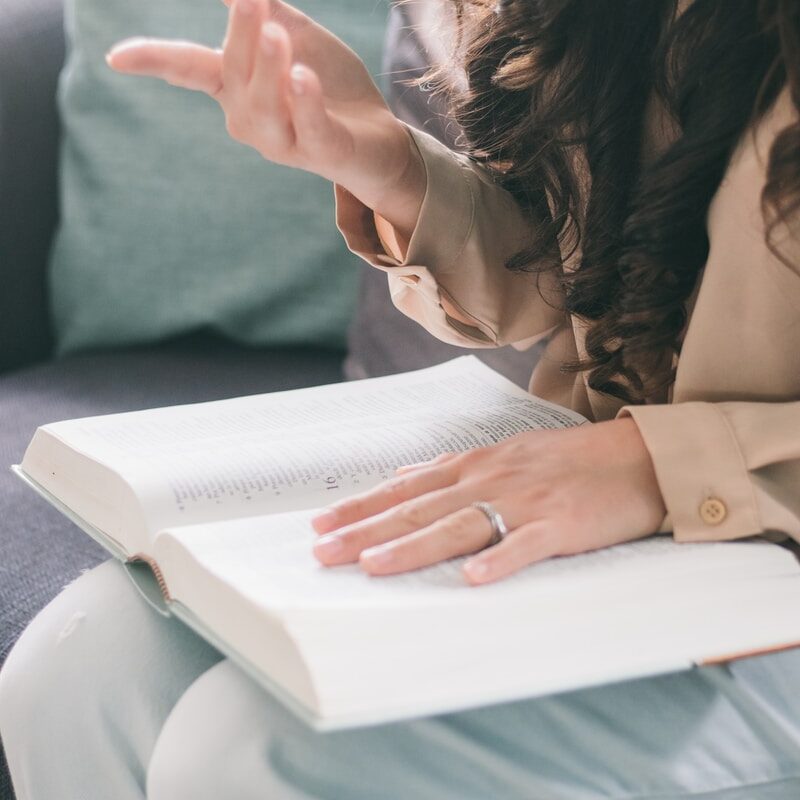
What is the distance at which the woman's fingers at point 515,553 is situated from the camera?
1.85ft

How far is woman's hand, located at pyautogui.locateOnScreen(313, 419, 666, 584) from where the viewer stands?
1.91 feet

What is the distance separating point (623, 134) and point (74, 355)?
2.68 feet

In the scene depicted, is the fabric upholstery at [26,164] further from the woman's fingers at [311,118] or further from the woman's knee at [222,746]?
the woman's knee at [222,746]

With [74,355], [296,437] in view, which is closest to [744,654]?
[296,437]

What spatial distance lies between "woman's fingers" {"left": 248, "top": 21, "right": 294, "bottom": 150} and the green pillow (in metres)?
0.66

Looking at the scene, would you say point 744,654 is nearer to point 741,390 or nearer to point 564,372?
point 741,390

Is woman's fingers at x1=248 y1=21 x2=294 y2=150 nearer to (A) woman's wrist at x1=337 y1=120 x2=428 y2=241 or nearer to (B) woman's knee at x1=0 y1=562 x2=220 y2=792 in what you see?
(A) woman's wrist at x1=337 y1=120 x2=428 y2=241

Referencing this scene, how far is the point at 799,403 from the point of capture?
65 centimetres

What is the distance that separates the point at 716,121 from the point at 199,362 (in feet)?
2.59

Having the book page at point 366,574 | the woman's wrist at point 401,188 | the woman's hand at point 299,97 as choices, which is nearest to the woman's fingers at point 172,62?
the woman's hand at point 299,97

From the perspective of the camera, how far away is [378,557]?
572mm

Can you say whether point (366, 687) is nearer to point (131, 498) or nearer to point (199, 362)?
point (131, 498)

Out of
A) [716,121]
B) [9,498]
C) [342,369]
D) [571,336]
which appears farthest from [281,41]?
[342,369]

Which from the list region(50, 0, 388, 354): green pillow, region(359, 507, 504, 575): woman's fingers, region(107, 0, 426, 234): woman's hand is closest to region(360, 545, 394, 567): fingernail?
region(359, 507, 504, 575): woman's fingers
